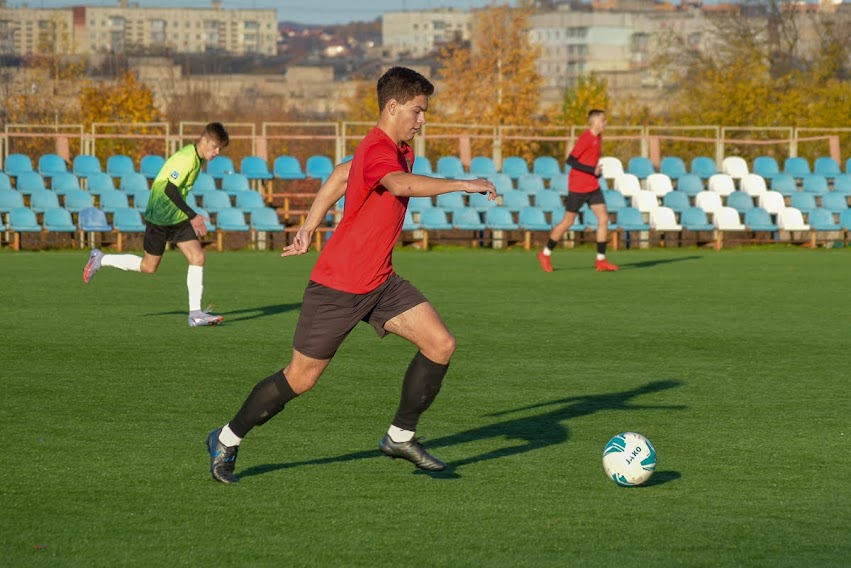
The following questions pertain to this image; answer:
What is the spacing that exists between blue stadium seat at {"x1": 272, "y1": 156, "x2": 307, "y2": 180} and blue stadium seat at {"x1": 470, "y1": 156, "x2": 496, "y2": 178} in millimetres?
3532

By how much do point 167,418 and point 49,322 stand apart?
5.45m

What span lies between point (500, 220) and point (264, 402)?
62.3ft

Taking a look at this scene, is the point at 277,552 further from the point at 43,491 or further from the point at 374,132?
the point at 374,132

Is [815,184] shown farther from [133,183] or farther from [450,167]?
[133,183]

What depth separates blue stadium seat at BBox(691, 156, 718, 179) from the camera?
1140 inches

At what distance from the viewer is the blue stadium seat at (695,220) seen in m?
25.8

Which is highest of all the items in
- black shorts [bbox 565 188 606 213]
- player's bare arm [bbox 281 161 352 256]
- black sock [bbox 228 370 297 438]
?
player's bare arm [bbox 281 161 352 256]

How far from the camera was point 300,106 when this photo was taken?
131875 mm

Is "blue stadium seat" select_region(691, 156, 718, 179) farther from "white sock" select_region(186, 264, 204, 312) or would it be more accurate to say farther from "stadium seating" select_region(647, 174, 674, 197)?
"white sock" select_region(186, 264, 204, 312)

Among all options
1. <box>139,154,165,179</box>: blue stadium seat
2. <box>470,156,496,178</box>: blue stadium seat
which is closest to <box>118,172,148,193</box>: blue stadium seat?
<box>139,154,165,179</box>: blue stadium seat

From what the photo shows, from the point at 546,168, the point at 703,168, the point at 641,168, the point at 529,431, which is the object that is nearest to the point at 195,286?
the point at 529,431

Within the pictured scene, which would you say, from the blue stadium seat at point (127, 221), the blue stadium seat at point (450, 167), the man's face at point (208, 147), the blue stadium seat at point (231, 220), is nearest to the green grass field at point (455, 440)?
the man's face at point (208, 147)

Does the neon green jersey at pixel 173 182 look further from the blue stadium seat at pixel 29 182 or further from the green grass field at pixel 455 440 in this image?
the blue stadium seat at pixel 29 182

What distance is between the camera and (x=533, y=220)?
25.4 m
